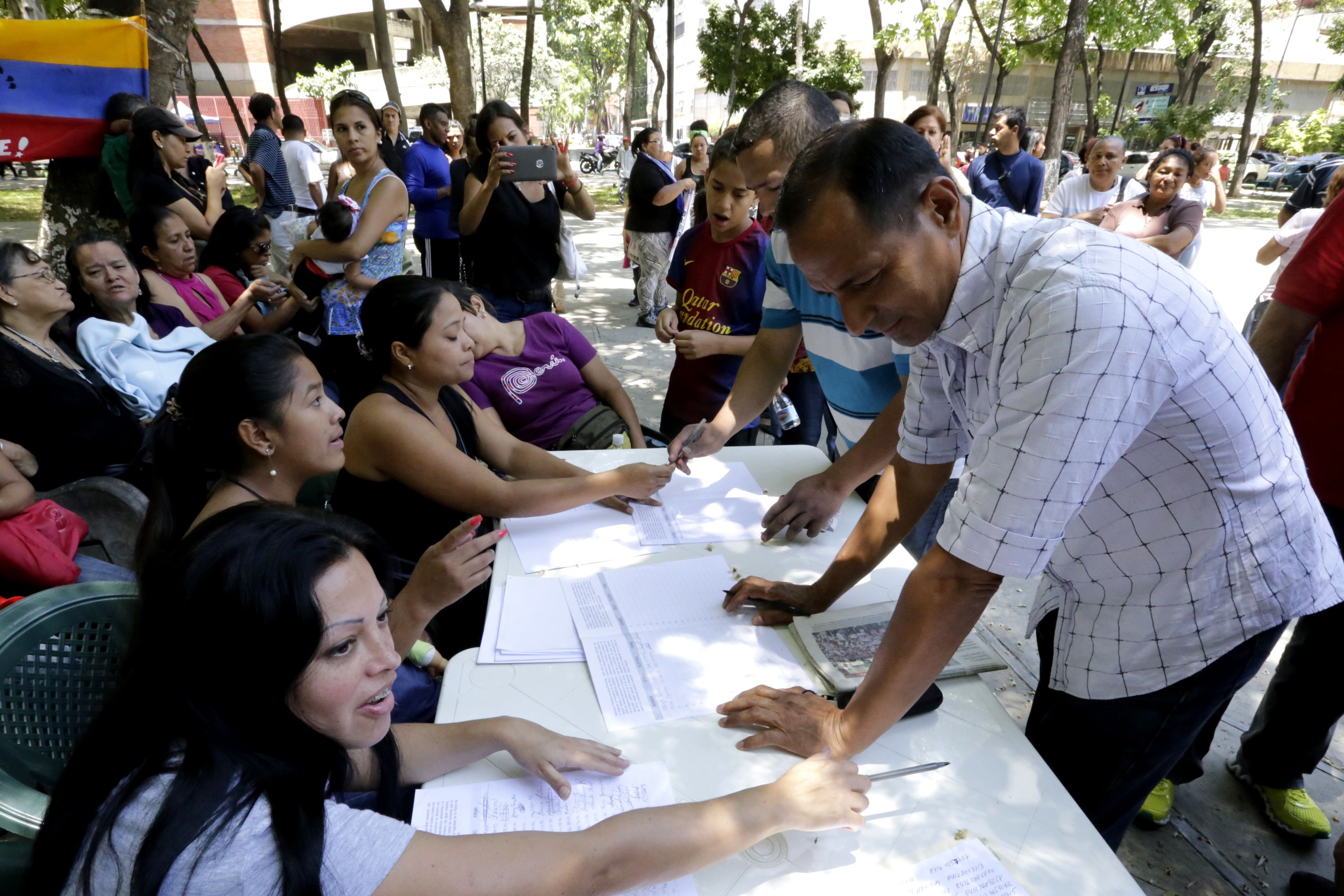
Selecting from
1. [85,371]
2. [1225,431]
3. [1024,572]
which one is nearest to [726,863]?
[1024,572]

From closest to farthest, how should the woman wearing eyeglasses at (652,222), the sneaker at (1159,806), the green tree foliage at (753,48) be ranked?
the sneaker at (1159,806) < the woman wearing eyeglasses at (652,222) < the green tree foliage at (753,48)

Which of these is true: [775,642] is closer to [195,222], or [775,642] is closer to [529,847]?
[529,847]

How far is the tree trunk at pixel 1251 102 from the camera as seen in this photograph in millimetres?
16719

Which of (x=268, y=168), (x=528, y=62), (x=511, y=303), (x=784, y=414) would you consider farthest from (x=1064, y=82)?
(x=784, y=414)

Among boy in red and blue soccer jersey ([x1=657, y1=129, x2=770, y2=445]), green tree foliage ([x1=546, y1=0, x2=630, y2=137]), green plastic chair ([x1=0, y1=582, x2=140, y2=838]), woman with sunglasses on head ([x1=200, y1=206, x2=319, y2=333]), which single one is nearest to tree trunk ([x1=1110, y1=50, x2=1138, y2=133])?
green tree foliage ([x1=546, y1=0, x2=630, y2=137])

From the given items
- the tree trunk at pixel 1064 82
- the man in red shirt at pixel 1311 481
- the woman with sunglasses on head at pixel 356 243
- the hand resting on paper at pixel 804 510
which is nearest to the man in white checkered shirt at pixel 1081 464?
the hand resting on paper at pixel 804 510

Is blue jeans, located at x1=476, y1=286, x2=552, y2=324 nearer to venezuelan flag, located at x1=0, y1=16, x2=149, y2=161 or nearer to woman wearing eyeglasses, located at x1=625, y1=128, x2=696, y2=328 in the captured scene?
woman wearing eyeglasses, located at x1=625, y1=128, x2=696, y2=328

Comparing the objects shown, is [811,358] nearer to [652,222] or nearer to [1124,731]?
[1124,731]

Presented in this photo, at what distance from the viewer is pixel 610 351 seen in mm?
5977

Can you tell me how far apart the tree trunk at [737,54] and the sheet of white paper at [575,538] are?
1787 centimetres

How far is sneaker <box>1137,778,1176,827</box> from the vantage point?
2080mm

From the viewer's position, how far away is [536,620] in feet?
4.96

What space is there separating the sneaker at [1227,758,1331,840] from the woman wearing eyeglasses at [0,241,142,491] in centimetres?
379

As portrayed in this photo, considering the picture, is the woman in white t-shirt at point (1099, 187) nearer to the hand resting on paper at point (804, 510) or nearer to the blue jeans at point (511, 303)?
the blue jeans at point (511, 303)
